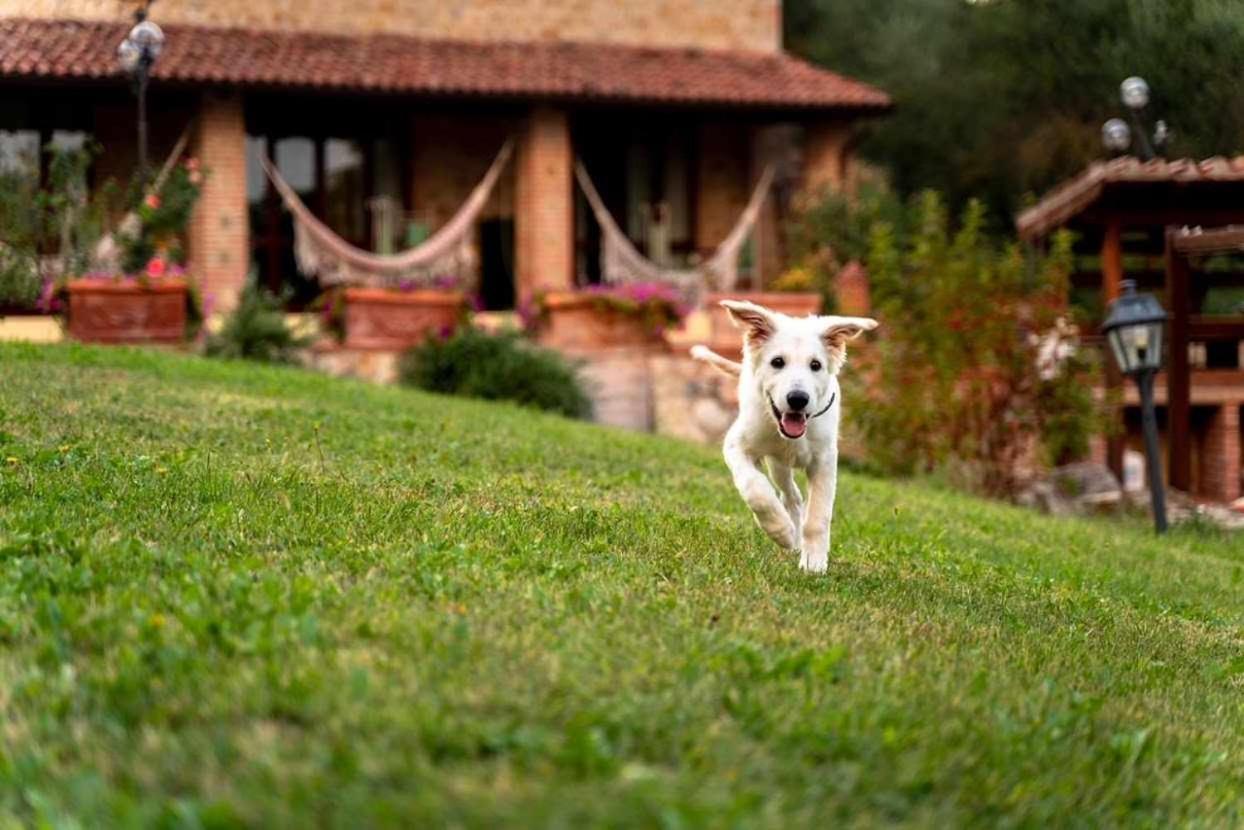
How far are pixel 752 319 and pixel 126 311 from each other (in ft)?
41.1

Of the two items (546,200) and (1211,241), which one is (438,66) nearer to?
(546,200)

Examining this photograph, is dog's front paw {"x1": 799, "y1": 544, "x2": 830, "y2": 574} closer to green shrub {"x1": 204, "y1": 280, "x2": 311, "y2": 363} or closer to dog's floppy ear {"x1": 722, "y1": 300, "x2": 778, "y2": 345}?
dog's floppy ear {"x1": 722, "y1": 300, "x2": 778, "y2": 345}

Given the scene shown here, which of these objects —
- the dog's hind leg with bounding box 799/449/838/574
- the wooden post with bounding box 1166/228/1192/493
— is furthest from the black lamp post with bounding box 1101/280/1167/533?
the dog's hind leg with bounding box 799/449/838/574

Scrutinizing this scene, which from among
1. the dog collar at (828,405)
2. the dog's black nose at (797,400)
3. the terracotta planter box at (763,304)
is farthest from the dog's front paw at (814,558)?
the terracotta planter box at (763,304)

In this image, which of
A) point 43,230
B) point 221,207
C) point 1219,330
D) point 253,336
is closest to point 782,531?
point 253,336

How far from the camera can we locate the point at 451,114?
76.8 ft

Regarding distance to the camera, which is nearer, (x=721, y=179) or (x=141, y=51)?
(x=141, y=51)

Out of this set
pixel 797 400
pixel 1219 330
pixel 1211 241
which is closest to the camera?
pixel 797 400

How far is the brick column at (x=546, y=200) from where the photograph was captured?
2200 cm

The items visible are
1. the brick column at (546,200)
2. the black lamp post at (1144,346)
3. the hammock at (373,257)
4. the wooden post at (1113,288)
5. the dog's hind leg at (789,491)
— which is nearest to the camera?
the dog's hind leg at (789,491)

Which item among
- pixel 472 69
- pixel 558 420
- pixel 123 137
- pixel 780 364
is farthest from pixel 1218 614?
pixel 123 137

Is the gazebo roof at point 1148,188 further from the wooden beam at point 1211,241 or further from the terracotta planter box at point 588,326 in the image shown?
the terracotta planter box at point 588,326

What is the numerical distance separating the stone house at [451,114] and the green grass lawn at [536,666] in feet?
40.1

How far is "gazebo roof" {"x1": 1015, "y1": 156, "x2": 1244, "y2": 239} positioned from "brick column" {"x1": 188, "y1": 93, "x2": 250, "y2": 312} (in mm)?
9876
